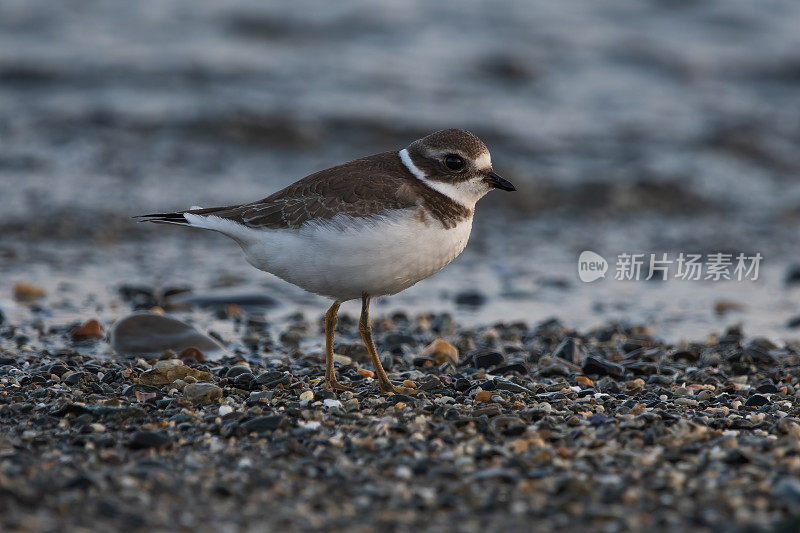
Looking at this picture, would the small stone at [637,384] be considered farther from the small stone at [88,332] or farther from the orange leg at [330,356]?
the small stone at [88,332]

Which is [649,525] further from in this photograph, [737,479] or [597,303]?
[597,303]

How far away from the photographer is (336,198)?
553 centimetres

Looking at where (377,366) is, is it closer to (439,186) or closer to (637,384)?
(439,186)

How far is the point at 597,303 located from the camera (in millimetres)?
8773

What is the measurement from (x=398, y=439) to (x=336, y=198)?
1537mm

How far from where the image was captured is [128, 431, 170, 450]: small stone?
15.3ft

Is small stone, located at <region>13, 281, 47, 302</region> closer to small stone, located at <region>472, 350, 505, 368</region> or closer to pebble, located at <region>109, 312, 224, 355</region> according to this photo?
pebble, located at <region>109, 312, 224, 355</region>

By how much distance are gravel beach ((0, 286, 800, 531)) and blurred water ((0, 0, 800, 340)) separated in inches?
129

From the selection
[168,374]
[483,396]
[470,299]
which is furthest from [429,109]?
[483,396]

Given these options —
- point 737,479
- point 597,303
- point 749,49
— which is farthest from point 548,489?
point 749,49

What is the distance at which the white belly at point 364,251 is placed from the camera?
5270mm

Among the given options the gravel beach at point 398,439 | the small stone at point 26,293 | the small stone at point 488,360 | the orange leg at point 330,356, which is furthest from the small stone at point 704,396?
the small stone at point 26,293

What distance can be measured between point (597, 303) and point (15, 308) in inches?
202

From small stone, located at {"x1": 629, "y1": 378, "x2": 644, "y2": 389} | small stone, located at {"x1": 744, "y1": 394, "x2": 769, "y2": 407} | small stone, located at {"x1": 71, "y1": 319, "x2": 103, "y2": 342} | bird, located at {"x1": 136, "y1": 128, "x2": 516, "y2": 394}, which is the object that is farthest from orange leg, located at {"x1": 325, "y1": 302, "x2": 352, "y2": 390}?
small stone, located at {"x1": 744, "y1": 394, "x2": 769, "y2": 407}
